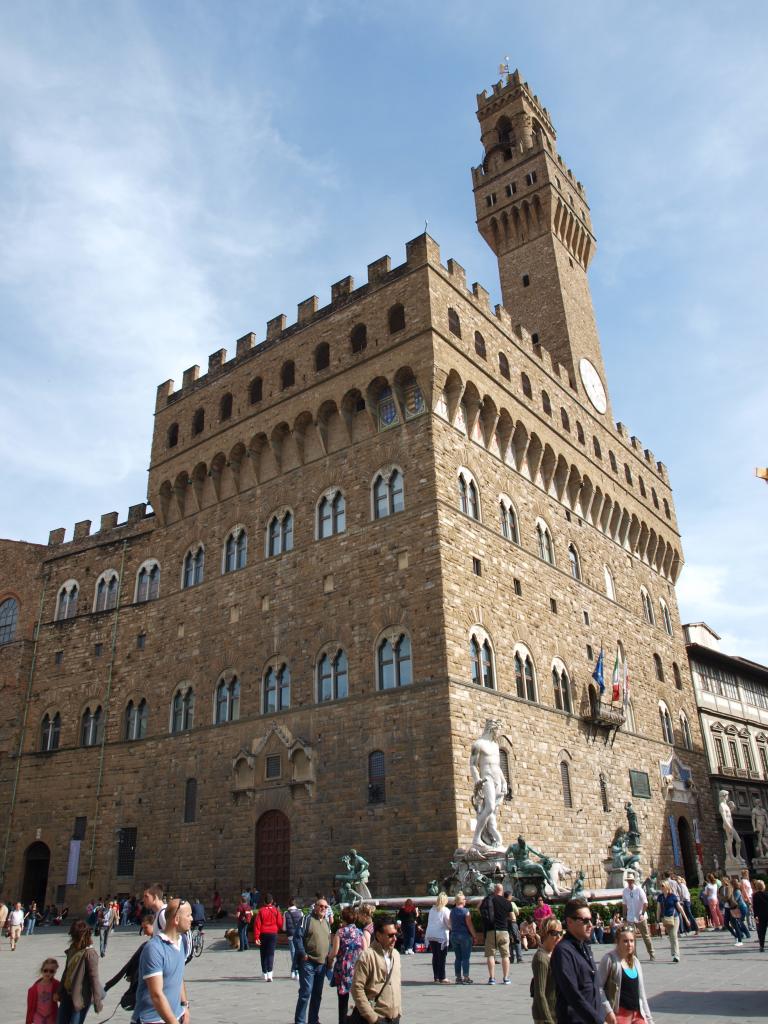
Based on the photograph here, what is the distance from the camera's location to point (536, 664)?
2319 centimetres

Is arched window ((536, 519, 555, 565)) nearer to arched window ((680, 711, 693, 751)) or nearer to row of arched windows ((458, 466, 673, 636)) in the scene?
row of arched windows ((458, 466, 673, 636))

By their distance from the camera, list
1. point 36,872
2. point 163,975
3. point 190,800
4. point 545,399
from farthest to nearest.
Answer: point 545,399 < point 36,872 < point 190,800 < point 163,975

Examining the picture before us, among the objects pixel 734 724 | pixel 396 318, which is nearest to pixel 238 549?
pixel 396 318

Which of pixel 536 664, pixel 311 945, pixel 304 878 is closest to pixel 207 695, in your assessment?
pixel 304 878

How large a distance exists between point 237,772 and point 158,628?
265 inches

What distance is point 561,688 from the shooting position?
79.5 feet

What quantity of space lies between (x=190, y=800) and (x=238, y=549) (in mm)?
7574

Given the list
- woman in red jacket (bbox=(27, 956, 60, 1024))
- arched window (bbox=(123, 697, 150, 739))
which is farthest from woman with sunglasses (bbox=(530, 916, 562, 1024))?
arched window (bbox=(123, 697, 150, 739))

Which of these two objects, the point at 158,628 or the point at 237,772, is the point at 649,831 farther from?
the point at 158,628

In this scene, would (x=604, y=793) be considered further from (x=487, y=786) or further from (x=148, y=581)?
(x=148, y=581)

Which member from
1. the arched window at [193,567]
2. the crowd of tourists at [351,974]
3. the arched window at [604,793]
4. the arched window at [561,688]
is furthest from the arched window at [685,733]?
the crowd of tourists at [351,974]

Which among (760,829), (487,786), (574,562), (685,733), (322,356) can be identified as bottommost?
(760,829)

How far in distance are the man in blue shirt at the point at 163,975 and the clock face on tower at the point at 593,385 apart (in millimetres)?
29160

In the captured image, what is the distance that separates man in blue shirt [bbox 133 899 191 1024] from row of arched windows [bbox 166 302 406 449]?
64.9 ft
